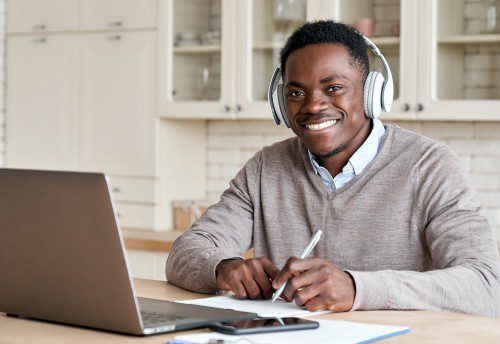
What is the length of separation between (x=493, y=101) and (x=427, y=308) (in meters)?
2.03

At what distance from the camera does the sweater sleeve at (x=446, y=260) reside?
192 centimetres

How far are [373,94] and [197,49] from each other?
2.24 metres

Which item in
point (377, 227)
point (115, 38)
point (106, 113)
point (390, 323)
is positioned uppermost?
point (115, 38)

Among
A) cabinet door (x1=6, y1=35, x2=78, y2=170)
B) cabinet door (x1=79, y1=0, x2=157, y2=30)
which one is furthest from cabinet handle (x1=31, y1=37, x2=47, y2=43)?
cabinet door (x1=79, y1=0, x2=157, y2=30)

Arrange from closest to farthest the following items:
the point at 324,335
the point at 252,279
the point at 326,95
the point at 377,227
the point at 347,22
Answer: the point at 324,335, the point at 252,279, the point at 377,227, the point at 326,95, the point at 347,22

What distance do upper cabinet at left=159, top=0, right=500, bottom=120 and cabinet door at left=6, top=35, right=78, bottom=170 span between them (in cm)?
61

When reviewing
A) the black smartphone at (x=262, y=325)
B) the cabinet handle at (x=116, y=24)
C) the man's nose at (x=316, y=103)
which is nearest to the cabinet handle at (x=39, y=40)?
the cabinet handle at (x=116, y=24)

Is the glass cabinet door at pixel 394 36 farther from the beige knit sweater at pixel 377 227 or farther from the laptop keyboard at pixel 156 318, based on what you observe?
the laptop keyboard at pixel 156 318

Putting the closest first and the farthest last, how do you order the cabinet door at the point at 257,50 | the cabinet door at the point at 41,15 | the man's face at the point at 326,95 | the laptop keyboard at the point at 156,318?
1. the laptop keyboard at the point at 156,318
2. the man's face at the point at 326,95
3. the cabinet door at the point at 257,50
4. the cabinet door at the point at 41,15

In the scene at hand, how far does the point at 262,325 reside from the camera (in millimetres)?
1674

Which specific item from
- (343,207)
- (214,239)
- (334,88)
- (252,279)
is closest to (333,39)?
(334,88)

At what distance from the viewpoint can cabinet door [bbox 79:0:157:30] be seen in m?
4.70

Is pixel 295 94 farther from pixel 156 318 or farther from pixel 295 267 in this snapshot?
pixel 156 318

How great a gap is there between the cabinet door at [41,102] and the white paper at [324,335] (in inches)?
137
